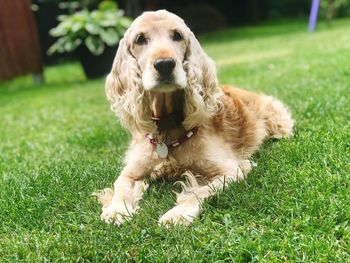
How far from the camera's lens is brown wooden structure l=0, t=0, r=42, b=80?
10891mm

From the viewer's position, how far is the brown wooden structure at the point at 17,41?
35.7 feet

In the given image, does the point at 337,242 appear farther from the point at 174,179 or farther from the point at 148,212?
the point at 174,179

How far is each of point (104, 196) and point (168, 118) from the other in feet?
2.14

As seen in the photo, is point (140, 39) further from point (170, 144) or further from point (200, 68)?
point (170, 144)

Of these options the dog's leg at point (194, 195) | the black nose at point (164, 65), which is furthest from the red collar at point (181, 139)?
the black nose at point (164, 65)

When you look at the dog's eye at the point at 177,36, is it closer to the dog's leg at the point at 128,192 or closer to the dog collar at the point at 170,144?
the dog collar at the point at 170,144

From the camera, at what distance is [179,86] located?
3.01m

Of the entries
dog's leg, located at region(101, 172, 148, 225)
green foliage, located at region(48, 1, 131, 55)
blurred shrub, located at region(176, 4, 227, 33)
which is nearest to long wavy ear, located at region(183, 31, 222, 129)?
dog's leg, located at region(101, 172, 148, 225)

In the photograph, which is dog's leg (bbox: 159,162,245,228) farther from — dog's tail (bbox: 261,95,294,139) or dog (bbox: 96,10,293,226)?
dog's tail (bbox: 261,95,294,139)

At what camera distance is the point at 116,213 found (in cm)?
296

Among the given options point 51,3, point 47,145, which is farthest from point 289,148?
point 51,3

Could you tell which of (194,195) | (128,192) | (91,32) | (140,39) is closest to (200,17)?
(91,32)

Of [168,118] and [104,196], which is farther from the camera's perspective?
[168,118]

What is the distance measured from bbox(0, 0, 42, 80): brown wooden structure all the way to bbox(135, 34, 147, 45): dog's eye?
8.26 metres
